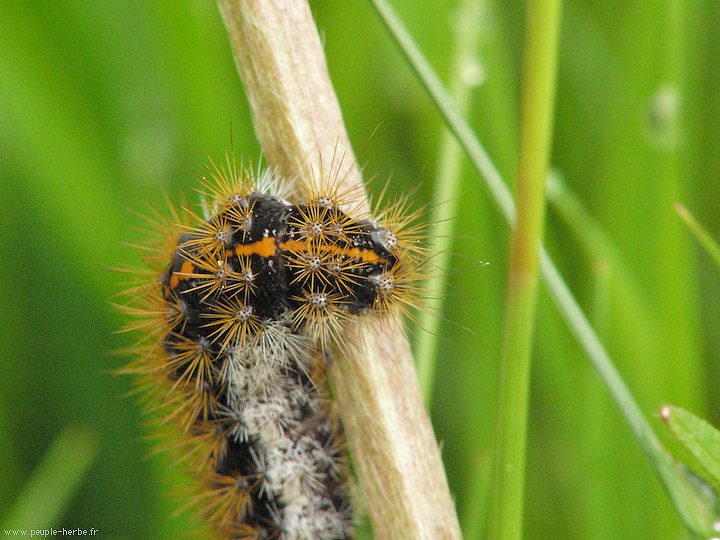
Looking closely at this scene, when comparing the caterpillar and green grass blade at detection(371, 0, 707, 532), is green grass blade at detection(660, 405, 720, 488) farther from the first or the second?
the caterpillar

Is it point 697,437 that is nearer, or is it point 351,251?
point 697,437

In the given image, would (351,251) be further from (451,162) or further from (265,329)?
(451,162)

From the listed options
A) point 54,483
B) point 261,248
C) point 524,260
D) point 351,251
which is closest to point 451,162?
point 351,251

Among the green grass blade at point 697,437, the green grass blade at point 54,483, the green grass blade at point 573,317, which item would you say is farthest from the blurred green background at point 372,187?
the green grass blade at point 697,437

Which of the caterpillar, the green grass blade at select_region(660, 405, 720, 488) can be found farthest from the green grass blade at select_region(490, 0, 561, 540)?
the caterpillar

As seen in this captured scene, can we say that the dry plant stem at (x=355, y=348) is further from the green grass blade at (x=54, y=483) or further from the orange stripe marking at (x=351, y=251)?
the green grass blade at (x=54, y=483)

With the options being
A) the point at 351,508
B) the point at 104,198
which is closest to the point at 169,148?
the point at 104,198

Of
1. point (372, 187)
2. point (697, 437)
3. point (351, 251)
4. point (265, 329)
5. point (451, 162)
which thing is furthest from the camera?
point (372, 187)
